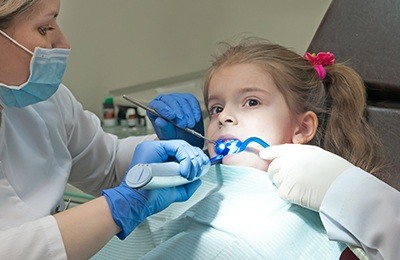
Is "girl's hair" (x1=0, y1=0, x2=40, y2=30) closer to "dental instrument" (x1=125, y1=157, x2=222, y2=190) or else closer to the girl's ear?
"dental instrument" (x1=125, y1=157, x2=222, y2=190)

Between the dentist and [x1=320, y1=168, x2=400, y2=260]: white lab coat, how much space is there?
0.33 m

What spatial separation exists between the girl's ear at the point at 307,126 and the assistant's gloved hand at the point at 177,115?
0.99 ft

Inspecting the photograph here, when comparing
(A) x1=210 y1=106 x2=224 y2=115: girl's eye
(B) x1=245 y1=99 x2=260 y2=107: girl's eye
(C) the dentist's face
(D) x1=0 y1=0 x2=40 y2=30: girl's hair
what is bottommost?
(A) x1=210 y1=106 x2=224 y2=115: girl's eye

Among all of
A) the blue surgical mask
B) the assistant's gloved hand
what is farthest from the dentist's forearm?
the assistant's gloved hand

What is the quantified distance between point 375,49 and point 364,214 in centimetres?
67

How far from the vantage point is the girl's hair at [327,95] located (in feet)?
5.08

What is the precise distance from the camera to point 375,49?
165 cm

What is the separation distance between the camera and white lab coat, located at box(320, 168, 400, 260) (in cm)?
113

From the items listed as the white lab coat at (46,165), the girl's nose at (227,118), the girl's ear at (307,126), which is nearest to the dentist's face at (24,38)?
the white lab coat at (46,165)

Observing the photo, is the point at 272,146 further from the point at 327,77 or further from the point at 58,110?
the point at 58,110

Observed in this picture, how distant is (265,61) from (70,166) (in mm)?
648

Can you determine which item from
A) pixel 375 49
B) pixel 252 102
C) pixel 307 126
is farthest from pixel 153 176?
pixel 375 49

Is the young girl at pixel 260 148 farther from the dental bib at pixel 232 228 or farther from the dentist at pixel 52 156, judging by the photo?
the dentist at pixel 52 156

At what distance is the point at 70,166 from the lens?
1.62 m
